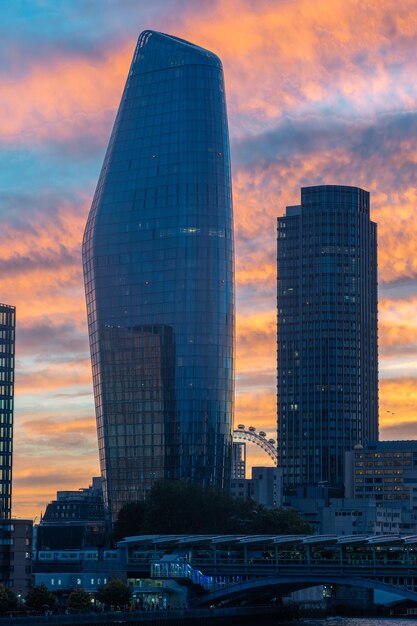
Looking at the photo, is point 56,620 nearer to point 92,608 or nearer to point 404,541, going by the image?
point 92,608

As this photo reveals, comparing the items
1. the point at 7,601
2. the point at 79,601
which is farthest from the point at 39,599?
the point at 7,601

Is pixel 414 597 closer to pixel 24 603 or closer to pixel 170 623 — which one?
pixel 170 623

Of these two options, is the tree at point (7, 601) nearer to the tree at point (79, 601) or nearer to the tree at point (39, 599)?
the tree at point (39, 599)

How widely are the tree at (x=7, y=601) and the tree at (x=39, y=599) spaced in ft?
13.2

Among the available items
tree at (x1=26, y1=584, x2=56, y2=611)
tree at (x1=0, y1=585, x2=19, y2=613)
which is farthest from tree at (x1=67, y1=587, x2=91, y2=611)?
tree at (x1=0, y1=585, x2=19, y2=613)

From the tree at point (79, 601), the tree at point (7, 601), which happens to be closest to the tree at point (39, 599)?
the tree at point (79, 601)

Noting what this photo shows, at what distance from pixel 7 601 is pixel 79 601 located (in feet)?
43.0

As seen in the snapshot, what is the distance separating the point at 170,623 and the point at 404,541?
3586cm

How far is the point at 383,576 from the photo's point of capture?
196375mm

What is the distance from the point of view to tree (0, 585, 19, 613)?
18438 cm

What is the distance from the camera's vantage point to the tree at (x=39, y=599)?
19175 centimetres

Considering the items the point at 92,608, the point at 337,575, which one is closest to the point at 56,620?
the point at 92,608

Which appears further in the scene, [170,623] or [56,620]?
[170,623]

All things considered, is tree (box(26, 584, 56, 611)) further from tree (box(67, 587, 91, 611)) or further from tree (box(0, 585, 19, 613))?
tree (box(0, 585, 19, 613))
